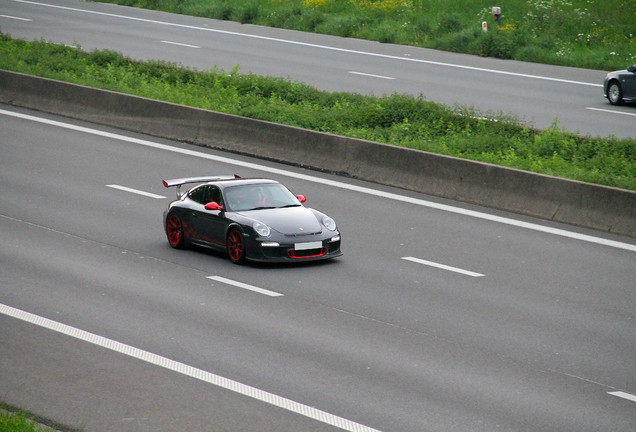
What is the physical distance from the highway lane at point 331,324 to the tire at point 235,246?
28 centimetres

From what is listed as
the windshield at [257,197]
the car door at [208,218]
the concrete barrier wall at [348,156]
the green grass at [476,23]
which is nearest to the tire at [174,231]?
the car door at [208,218]

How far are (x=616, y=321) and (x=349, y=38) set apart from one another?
3389 centimetres

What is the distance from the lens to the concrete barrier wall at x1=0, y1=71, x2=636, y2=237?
18.0 metres

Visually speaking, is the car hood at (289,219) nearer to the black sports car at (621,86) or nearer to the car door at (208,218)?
the car door at (208,218)

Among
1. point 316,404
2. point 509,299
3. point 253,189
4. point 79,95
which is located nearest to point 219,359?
point 316,404

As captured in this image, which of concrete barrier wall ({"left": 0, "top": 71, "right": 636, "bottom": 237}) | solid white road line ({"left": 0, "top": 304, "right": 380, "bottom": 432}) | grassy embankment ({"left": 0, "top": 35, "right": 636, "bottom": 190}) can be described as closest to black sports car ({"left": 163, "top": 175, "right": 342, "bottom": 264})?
solid white road line ({"left": 0, "top": 304, "right": 380, "bottom": 432})

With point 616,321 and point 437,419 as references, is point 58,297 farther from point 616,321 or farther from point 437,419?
point 616,321

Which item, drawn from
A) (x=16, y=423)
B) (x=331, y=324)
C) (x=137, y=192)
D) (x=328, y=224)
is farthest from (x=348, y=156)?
(x=16, y=423)

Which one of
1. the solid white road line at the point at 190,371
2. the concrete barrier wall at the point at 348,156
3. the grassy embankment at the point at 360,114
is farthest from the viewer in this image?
the grassy embankment at the point at 360,114

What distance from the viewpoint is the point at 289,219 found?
14969 mm

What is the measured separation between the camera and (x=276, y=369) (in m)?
10.4

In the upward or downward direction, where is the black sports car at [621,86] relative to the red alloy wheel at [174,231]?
upward

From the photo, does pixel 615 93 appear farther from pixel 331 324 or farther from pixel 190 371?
pixel 190 371

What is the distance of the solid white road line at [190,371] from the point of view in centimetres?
907
